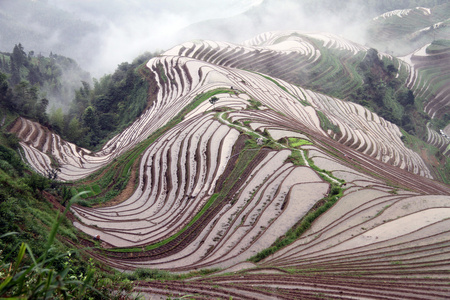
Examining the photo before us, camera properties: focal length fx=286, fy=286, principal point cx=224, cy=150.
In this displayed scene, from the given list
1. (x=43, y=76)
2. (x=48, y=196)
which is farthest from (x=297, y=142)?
(x=43, y=76)

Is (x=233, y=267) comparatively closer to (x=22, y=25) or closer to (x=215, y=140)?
(x=215, y=140)

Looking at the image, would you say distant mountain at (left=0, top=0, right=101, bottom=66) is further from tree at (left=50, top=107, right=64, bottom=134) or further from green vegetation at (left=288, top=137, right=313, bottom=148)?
green vegetation at (left=288, top=137, right=313, bottom=148)

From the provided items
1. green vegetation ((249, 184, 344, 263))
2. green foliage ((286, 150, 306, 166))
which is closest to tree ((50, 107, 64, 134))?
green foliage ((286, 150, 306, 166))

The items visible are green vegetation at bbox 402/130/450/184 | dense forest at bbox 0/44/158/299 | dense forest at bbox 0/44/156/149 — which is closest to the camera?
dense forest at bbox 0/44/158/299

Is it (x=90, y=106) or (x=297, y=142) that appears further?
(x=90, y=106)

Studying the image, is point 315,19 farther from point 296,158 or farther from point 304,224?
point 304,224

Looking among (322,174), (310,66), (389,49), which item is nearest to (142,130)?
(322,174)

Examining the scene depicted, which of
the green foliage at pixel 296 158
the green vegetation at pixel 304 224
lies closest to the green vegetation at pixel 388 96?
the green foliage at pixel 296 158
